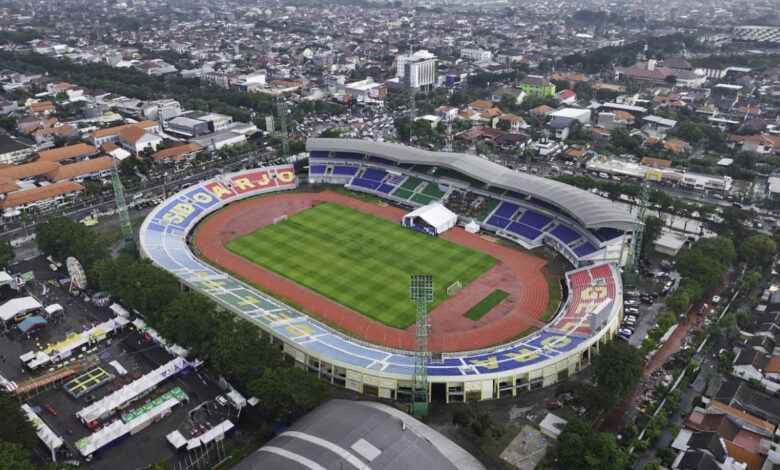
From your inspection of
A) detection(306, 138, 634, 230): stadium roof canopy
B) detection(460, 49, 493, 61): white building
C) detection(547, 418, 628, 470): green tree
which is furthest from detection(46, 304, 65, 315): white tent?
detection(460, 49, 493, 61): white building

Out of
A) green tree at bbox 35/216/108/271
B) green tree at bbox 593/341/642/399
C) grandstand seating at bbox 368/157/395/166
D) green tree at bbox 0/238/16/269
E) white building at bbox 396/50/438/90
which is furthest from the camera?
white building at bbox 396/50/438/90

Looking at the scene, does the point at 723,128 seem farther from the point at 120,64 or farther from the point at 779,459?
the point at 120,64

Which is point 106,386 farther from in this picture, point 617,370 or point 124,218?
point 617,370

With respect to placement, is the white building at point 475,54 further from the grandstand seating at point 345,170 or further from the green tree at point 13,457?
the green tree at point 13,457

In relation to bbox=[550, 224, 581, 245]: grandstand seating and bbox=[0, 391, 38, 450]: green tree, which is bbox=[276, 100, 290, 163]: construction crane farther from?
bbox=[0, 391, 38, 450]: green tree

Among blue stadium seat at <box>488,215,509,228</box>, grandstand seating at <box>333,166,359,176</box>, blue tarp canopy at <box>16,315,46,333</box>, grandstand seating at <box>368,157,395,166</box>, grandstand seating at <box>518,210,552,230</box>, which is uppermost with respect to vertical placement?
grandstand seating at <box>368,157,395,166</box>

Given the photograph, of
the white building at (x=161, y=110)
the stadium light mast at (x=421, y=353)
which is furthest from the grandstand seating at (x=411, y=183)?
the white building at (x=161, y=110)

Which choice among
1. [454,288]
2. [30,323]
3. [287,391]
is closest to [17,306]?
[30,323]
